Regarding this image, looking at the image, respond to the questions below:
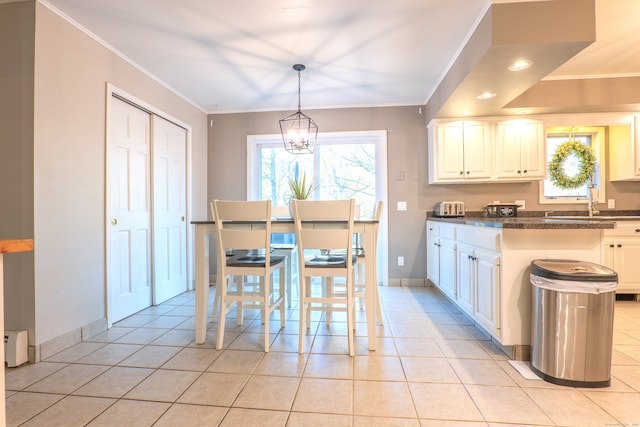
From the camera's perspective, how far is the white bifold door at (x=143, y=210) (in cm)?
282

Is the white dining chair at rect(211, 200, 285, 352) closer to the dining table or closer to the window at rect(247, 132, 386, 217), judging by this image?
the dining table

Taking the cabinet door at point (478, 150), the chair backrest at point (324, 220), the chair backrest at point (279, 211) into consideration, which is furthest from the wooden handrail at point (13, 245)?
the cabinet door at point (478, 150)

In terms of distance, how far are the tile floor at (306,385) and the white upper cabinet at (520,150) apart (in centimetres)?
177

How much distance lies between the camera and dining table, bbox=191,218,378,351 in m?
2.28

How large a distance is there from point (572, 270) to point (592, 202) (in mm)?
2732

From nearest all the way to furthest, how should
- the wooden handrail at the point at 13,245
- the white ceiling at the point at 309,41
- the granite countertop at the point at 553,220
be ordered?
the wooden handrail at the point at 13,245, the granite countertop at the point at 553,220, the white ceiling at the point at 309,41

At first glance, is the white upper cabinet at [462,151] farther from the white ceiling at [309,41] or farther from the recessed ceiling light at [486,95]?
the recessed ceiling light at [486,95]

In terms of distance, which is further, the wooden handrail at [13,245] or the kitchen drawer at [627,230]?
the kitchen drawer at [627,230]

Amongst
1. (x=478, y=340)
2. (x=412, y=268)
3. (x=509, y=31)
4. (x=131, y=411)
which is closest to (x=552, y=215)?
(x=412, y=268)

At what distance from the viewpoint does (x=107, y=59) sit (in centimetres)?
272

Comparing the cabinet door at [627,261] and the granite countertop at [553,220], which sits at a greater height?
the granite countertop at [553,220]

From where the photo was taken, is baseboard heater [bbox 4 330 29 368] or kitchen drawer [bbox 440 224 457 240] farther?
kitchen drawer [bbox 440 224 457 240]

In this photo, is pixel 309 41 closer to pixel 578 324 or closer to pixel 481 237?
pixel 481 237

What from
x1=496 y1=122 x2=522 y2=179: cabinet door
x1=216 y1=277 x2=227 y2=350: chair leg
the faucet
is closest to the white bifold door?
x1=216 y1=277 x2=227 y2=350: chair leg
